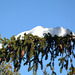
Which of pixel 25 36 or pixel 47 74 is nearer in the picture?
pixel 25 36

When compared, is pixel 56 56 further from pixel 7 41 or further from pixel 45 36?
pixel 7 41

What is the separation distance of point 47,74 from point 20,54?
23793 mm

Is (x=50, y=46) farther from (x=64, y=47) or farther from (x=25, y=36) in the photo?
(x=25, y=36)

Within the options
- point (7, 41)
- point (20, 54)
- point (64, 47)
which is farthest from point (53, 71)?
point (7, 41)

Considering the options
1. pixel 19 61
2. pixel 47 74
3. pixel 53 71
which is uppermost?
pixel 47 74

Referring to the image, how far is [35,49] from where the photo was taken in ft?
23.7

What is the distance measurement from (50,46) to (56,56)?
50cm

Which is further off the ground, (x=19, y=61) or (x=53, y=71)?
(x=19, y=61)

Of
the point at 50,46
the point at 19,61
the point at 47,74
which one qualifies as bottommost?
the point at 19,61

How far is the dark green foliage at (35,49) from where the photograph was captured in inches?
281

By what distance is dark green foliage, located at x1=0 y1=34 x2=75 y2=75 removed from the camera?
7.14 metres

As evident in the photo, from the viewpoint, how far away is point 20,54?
23.5 ft

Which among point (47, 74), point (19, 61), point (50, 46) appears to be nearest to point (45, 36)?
point (50, 46)

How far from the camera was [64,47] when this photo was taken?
7383 mm
